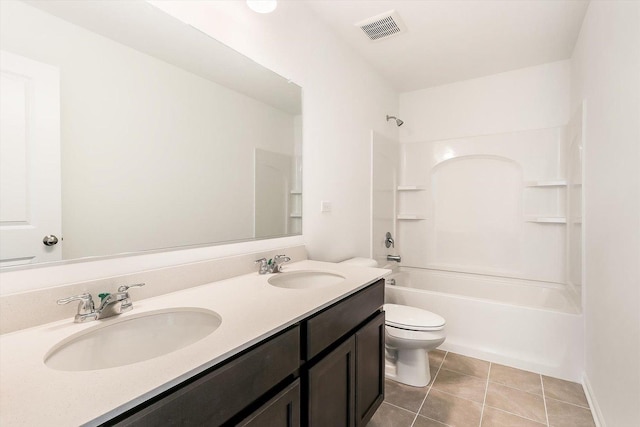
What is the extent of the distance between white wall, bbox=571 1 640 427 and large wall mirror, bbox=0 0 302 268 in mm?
1700

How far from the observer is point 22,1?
87 centimetres

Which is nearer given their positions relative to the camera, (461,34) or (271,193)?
(271,193)

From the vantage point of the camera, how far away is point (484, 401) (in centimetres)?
181

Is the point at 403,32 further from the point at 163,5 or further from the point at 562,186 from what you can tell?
the point at 562,186

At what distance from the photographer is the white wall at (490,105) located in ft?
9.12

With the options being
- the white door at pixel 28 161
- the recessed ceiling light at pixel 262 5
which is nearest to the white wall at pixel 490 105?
the recessed ceiling light at pixel 262 5

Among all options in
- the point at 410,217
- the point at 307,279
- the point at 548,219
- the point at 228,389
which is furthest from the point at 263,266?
the point at 548,219

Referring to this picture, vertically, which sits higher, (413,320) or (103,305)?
(103,305)

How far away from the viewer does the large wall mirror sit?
87cm

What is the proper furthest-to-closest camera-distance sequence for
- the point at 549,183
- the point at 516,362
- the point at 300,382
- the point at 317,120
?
1. the point at 549,183
2. the point at 516,362
3. the point at 317,120
4. the point at 300,382

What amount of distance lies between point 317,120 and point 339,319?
1.43 meters

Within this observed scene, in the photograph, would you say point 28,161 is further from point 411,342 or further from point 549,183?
point 549,183

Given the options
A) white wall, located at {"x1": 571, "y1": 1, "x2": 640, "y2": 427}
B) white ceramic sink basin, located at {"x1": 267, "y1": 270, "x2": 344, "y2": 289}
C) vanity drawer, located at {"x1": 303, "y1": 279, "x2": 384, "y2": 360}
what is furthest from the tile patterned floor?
white ceramic sink basin, located at {"x1": 267, "y1": 270, "x2": 344, "y2": 289}

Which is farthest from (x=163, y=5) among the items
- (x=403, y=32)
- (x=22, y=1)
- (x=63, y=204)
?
(x=403, y=32)
